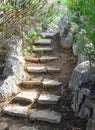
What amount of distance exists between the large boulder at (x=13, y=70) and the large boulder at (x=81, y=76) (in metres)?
1.09

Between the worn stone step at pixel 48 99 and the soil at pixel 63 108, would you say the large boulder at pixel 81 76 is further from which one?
the worn stone step at pixel 48 99

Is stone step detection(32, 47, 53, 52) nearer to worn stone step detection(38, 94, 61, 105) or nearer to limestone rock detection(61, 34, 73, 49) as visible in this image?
limestone rock detection(61, 34, 73, 49)

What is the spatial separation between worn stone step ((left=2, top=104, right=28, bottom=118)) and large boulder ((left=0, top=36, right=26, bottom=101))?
0.30 metres

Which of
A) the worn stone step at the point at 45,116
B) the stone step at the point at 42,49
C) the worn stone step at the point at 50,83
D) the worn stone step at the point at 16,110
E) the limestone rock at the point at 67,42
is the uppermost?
the limestone rock at the point at 67,42

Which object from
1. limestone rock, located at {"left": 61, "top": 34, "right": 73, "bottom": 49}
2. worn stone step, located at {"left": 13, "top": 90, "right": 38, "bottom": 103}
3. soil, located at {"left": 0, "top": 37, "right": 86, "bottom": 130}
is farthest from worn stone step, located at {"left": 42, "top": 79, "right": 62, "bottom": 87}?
limestone rock, located at {"left": 61, "top": 34, "right": 73, "bottom": 49}

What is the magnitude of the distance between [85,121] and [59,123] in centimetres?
41

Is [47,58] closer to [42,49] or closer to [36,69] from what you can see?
[42,49]

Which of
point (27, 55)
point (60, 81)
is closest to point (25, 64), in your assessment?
point (27, 55)

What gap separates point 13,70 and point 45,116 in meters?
1.47

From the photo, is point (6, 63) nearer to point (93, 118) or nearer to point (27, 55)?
point (27, 55)

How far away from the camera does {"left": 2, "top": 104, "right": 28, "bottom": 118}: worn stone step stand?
539cm

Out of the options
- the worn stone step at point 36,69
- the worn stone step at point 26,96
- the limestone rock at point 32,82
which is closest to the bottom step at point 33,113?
the worn stone step at point 26,96

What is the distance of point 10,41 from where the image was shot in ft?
22.7

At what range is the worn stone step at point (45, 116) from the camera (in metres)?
5.23
